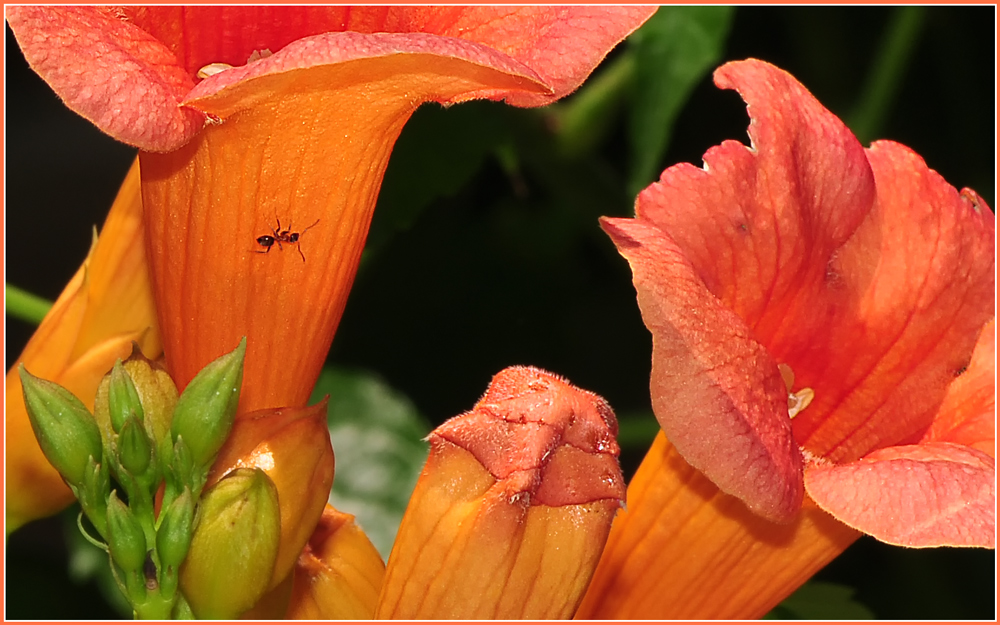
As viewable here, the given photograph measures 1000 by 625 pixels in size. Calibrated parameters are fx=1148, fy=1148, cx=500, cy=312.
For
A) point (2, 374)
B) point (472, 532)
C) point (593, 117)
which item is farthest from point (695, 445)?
point (593, 117)

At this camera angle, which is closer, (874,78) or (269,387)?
(269,387)

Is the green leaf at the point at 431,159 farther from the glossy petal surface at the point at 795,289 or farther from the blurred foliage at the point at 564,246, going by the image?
the glossy petal surface at the point at 795,289

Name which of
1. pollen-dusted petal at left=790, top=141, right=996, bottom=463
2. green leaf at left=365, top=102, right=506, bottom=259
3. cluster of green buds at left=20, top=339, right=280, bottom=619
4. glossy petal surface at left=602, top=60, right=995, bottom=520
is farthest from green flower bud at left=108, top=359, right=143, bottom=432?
pollen-dusted petal at left=790, top=141, right=996, bottom=463

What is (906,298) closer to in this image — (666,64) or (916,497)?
(916,497)

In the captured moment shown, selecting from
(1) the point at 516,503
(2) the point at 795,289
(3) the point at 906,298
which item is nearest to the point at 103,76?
(1) the point at 516,503

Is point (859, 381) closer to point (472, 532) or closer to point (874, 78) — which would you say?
point (472, 532)

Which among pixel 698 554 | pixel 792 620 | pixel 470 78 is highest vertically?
pixel 470 78

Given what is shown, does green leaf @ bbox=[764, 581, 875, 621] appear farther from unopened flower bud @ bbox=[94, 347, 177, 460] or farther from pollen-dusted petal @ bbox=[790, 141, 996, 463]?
unopened flower bud @ bbox=[94, 347, 177, 460]
